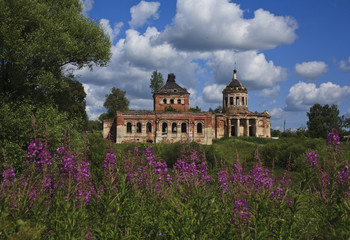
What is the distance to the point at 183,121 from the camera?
156 ft

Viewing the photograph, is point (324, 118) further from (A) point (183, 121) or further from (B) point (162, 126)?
(B) point (162, 126)

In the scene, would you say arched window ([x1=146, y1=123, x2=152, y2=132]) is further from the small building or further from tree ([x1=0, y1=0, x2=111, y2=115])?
tree ([x1=0, y1=0, x2=111, y2=115])

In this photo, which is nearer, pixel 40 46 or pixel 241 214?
pixel 241 214

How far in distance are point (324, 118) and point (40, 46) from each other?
2879 inches

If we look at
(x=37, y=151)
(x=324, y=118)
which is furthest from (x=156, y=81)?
(x=37, y=151)

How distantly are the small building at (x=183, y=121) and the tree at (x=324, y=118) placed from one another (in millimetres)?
24579

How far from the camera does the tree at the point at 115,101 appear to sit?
6225 cm

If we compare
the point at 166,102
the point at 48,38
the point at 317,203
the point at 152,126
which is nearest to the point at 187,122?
the point at 152,126

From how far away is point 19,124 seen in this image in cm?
1484

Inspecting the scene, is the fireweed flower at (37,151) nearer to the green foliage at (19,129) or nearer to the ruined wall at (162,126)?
the green foliage at (19,129)

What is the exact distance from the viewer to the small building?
46688 mm

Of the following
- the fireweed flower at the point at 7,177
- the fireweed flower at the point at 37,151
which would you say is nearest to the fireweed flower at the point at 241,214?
the fireweed flower at the point at 37,151

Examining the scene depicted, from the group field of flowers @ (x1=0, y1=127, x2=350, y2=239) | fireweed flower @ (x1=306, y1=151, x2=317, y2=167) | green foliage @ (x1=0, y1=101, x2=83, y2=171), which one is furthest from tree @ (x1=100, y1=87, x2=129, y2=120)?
fireweed flower @ (x1=306, y1=151, x2=317, y2=167)

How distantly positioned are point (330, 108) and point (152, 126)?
52.0m
